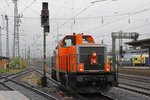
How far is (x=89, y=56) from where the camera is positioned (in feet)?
52.9

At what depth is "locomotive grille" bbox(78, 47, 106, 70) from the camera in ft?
52.7

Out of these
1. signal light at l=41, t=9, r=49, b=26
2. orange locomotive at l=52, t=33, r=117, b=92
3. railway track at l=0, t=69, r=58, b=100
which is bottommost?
railway track at l=0, t=69, r=58, b=100

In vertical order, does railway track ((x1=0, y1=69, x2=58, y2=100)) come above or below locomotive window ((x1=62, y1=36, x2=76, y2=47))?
below

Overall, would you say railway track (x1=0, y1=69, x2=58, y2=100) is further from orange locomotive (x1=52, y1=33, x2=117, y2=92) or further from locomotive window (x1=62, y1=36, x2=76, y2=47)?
locomotive window (x1=62, y1=36, x2=76, y2=47)

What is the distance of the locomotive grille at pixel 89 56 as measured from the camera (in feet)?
52.7

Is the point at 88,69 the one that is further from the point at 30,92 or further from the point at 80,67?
the point at 30,92

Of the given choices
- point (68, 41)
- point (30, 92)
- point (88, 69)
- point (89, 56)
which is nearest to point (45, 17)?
point (68, 41)

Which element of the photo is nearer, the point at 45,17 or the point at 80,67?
the point at 80,67

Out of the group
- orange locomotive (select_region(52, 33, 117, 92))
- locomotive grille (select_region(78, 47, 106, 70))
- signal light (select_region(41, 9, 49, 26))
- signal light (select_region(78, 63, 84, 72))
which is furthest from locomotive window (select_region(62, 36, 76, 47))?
signal light (select_region(41, 9, 49, 26))

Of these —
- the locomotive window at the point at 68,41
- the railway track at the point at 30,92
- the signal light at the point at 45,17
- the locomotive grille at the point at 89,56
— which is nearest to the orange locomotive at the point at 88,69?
the locomotive grille at the point at 89,56

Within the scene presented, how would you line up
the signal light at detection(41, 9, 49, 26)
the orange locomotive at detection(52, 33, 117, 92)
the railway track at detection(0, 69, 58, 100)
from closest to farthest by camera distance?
1. the orange locomotive at detection(52, 33, 117, 92)
2. the railway track at detection(0, 69, 58, 100)
3. the signal light at detection(41, 9, 49, 26)

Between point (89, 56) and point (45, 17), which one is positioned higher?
point (45, 17)

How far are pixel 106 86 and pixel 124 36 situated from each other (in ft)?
183

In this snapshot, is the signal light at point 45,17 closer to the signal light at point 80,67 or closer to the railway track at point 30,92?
the railway track at point 30,92
